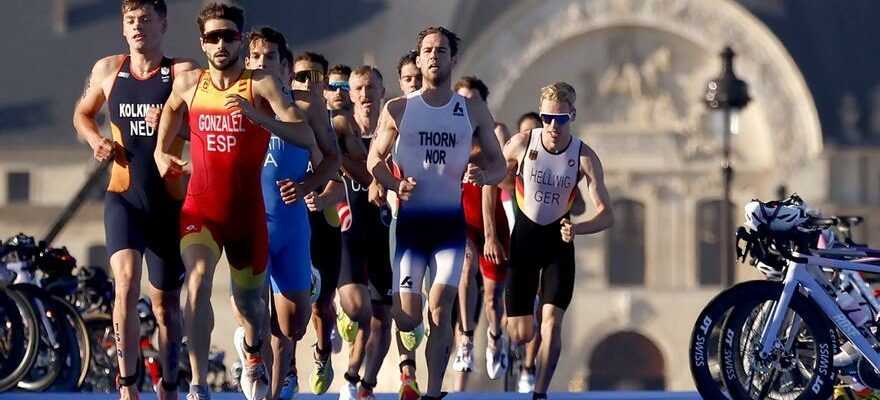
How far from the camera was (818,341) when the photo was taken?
13.9 m

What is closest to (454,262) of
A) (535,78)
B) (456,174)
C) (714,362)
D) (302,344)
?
(456,174)

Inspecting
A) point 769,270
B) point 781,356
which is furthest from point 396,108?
point 781,356

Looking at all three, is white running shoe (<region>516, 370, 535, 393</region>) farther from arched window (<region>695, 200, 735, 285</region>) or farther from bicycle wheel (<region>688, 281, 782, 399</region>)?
arched window (<region>695, 200, 735, 285</region>)

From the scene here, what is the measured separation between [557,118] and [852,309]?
2141mm

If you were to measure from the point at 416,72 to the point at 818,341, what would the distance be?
3.31m

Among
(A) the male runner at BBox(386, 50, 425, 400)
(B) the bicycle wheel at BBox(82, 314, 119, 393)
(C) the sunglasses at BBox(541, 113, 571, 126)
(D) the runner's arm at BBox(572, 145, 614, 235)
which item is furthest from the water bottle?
(B) the bicycle wheel at BBox(82, 314, 119, 393)

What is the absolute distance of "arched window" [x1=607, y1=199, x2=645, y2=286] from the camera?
73812mm

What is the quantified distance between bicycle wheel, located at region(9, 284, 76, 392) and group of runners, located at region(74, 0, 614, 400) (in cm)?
227

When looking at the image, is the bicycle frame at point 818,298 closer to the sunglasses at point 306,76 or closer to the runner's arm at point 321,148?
the runner's arm at point 321,148

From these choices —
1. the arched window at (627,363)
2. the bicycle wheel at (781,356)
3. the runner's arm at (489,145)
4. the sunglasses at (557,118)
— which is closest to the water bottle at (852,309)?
the bicycle wheel at (781,356)

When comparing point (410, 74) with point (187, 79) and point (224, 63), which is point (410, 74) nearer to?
point (187, 79)

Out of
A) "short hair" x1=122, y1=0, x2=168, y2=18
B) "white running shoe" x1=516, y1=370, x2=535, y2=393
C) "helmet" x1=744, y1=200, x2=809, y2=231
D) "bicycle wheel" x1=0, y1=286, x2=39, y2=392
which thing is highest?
"short hair" x1=122, y1=0, x2=168, y2=18

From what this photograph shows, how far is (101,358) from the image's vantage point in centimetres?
1961

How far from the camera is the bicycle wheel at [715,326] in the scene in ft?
45.5
